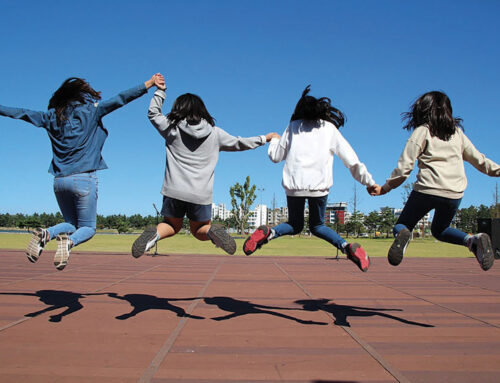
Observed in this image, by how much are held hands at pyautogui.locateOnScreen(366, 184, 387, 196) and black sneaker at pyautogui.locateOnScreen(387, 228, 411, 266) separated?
1.42 ft

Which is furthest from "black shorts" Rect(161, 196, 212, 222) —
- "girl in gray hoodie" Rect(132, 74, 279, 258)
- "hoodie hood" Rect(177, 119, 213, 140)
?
"hoodie hood" Rect(177, 119, 213, 140)

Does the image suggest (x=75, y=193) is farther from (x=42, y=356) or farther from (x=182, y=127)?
(x=42, y=356)

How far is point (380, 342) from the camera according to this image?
3.53m

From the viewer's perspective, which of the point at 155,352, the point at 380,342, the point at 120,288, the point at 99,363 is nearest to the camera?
the point at 99,363

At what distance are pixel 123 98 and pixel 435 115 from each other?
3212 millimetres

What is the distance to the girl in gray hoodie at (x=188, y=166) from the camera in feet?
13.0

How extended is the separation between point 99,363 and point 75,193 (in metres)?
1.79

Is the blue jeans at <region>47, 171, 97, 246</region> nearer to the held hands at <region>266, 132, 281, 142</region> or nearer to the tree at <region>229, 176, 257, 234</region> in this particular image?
the held hands at <region>266, 132, 281, 142</region>

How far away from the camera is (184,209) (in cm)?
408

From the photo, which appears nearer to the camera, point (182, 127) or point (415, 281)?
point (182, 127)

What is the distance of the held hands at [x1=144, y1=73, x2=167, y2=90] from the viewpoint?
13.8ft

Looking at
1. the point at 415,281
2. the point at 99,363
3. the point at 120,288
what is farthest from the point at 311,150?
the point at 415,281

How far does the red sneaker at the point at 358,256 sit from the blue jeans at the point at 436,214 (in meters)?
0.48

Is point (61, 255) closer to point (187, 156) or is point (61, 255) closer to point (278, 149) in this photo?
point (187, 156)
